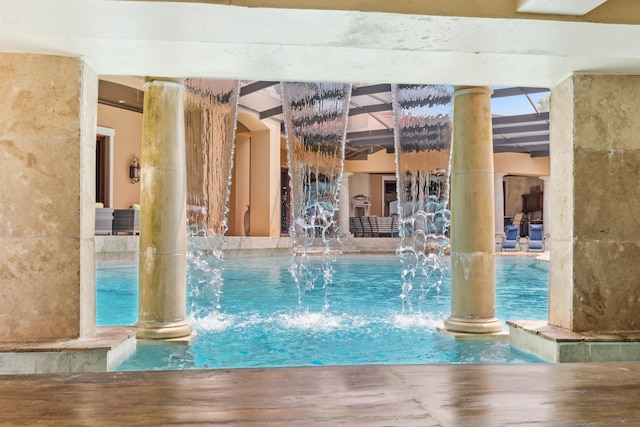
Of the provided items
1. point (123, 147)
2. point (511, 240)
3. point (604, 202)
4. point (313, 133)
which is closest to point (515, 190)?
point (511, 240)

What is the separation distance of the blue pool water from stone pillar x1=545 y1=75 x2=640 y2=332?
1.91 feet

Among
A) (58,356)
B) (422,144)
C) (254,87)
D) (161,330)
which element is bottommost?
(161,330)

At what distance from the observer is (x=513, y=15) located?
267 centimetres

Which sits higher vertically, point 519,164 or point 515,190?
point 519,164

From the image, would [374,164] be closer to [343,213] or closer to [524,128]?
[343,213]

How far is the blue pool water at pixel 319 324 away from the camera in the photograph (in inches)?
160

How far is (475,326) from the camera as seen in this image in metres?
4.91

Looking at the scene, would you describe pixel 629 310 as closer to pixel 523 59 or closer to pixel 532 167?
pixel 523 59

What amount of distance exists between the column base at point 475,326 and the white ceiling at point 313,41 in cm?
209

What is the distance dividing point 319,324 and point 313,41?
3.24 metres

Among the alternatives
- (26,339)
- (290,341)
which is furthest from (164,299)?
(26,339)

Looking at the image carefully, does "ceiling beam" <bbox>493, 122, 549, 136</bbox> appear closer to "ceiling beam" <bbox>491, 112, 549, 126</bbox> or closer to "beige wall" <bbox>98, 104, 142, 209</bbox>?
"ceiling beam" <bbox>491, 112, 549, 126</bbox>

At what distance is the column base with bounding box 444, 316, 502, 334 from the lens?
4895 millimetres

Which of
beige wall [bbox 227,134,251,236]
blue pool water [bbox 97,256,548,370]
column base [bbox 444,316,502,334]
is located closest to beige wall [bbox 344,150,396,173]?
beige wall [bbox 227,134,251,236]
